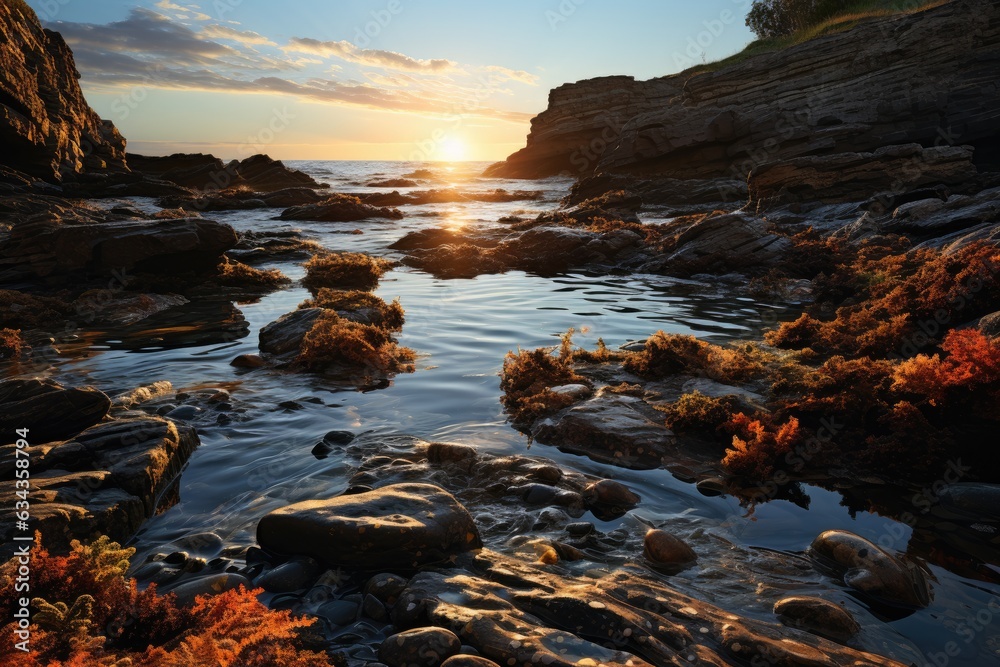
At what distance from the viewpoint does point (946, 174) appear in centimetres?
2270

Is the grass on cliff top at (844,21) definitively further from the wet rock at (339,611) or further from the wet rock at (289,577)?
the wet rock at (339,611)

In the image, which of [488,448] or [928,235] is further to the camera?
[928,235]

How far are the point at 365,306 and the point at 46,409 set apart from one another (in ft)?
25.2

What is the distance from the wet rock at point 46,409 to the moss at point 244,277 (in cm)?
1203

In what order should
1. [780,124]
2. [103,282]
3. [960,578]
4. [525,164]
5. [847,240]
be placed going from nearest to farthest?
[960,578], [103,282], [847,240], [780,124], [525,164]

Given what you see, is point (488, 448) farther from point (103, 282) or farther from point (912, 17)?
point (912, 17)

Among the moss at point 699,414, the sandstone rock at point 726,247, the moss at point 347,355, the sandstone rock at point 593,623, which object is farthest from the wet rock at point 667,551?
the sandstone rock at point 726,247

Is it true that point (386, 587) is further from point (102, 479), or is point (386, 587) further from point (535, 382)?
point (535, 382)

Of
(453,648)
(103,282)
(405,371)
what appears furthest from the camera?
(103,282)

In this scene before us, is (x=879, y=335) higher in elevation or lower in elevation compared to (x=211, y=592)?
higher

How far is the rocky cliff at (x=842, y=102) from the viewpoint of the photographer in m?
35.0

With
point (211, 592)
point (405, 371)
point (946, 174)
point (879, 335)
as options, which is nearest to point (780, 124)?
point (946, 174)

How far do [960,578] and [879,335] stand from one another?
5739 mm

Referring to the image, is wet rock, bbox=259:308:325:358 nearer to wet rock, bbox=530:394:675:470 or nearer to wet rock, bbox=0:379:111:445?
wet rock, bbox=0:379:111:445
